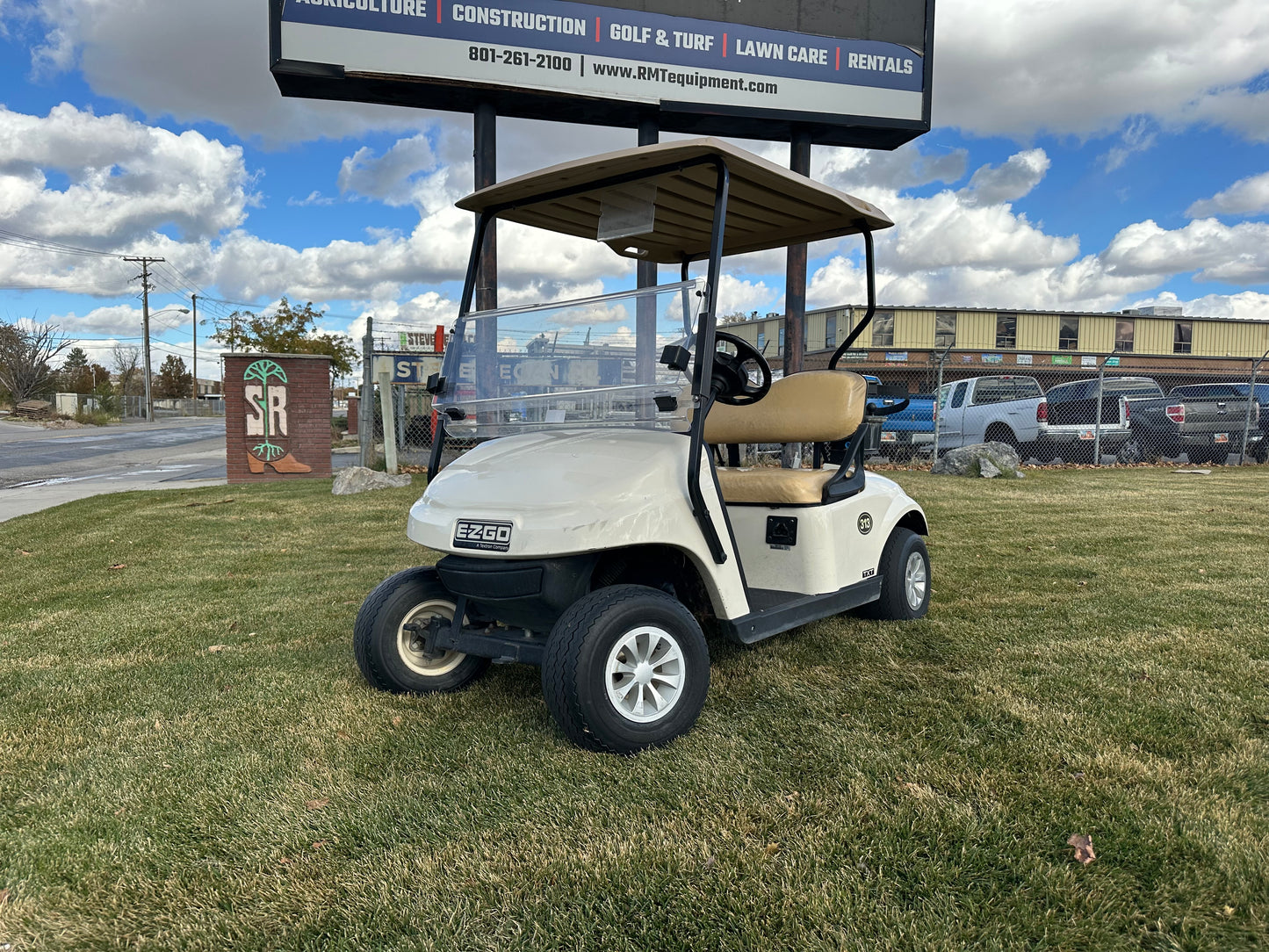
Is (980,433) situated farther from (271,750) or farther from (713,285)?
(271,750)

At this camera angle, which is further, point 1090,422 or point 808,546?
point 1090,422

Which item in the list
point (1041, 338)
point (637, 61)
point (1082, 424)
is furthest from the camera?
point (1041, 338)

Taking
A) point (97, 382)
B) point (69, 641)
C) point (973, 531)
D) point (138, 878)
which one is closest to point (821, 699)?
point (138, 878)

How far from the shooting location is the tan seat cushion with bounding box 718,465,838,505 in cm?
355

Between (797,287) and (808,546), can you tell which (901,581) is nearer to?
(808,546)

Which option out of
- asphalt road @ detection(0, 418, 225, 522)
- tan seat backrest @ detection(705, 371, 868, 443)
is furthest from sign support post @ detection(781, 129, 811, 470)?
asphalt road @ detection(0, 418, 225, 522)

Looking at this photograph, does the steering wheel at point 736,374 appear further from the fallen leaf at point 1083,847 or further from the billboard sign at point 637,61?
the billboard sign at point 637,61

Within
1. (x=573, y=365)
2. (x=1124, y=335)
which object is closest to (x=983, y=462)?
(x=573, y=365)

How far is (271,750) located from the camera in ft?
9.00

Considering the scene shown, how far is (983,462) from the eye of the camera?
11.1 metres

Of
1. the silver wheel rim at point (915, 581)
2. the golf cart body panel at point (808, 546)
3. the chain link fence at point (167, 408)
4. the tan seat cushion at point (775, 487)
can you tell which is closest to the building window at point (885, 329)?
the silver wheel rim at point (915, 581)

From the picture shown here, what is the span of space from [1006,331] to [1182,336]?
293 inches

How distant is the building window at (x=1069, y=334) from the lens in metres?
28.2

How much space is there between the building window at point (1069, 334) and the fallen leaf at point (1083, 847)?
29.7m
